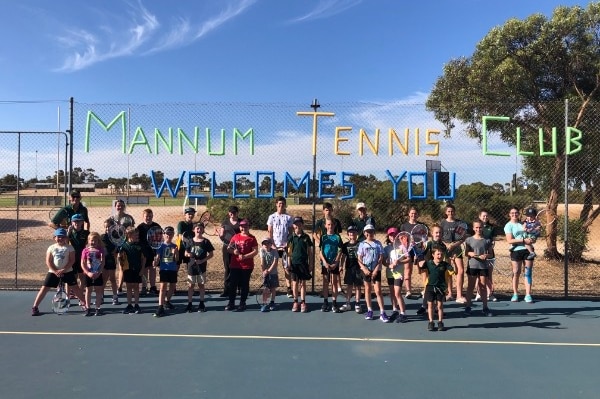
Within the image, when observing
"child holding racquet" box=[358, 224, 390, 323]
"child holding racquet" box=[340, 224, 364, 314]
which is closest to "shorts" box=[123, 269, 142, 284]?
"child holding racquet" box=[340, 224, 364, 314]

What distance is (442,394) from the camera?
158 inches

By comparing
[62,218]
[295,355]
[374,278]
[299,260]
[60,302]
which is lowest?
[295,355]

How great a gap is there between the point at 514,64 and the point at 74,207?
9.63 m

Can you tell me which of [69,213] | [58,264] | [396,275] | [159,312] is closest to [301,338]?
[396,275]

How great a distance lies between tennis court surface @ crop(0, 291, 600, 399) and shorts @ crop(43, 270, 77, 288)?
1.53 ft

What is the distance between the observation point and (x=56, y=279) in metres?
6.64

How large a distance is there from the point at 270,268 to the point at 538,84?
8.34m

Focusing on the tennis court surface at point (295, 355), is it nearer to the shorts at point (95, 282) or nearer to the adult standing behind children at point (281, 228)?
the shorts at point (95, 282)

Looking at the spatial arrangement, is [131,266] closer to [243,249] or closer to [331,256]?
[243,249]

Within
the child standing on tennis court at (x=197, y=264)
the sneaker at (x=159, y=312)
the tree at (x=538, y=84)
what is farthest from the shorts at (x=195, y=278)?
the tree at (x=538, y=84)

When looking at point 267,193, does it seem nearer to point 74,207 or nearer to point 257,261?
point 74,207

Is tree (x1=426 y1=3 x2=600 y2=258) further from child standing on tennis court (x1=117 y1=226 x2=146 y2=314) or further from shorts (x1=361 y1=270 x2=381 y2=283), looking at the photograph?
child standing on tennis court (x1=117 y1=226 x2=146 y2=314)

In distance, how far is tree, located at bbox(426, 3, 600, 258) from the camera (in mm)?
9984

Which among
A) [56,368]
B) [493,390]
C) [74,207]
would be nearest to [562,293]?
[493,390]
